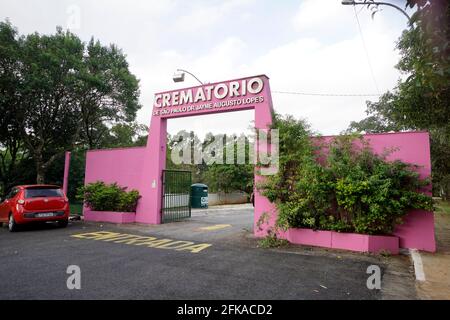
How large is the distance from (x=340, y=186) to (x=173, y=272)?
13.2ft

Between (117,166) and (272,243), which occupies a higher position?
(117,166)

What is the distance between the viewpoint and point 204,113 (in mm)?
9844

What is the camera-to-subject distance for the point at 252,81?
28.9 feet

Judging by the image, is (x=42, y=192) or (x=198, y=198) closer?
(x=42, y=192)

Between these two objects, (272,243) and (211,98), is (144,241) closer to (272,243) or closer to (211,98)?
(272,243)

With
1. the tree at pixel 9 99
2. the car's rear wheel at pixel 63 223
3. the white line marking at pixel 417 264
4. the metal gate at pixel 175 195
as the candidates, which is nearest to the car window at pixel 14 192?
the car's rear wheel at pixel 63 223

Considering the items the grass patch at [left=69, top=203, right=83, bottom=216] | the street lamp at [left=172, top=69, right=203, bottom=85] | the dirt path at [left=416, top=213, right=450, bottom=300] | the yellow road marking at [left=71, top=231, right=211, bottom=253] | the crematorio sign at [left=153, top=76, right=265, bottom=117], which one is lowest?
Answer: the yellow road marking at [left=71, top=231, right=211, bottom=253]

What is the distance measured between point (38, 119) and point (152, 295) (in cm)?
1672

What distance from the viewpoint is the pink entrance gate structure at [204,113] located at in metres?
6.48

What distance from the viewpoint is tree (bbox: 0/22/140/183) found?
14.0 meters

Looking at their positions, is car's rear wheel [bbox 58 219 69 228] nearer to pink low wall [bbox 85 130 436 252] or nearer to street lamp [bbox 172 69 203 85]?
pink low wall [bbox 85 130 436 252]

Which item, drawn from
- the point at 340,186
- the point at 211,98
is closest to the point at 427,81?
the point at 340,186

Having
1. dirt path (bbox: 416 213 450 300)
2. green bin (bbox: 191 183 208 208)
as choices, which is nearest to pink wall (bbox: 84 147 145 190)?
green bin (bbox: 191 183 208 208)
